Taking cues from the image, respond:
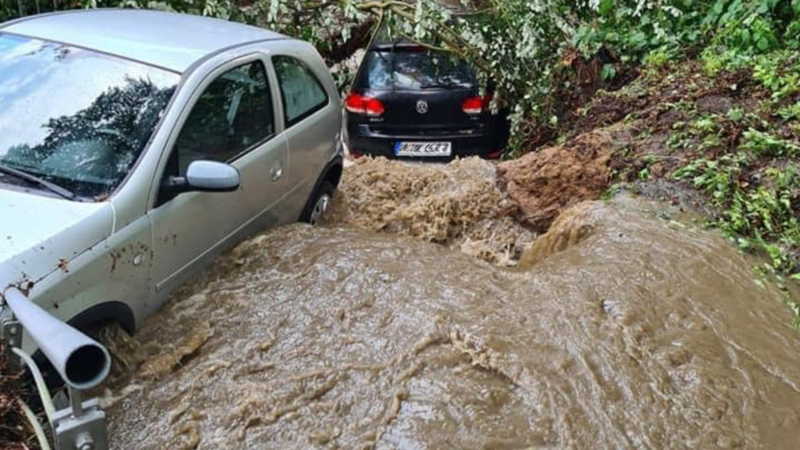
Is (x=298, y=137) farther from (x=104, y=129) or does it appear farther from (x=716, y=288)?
(x=716, y=288)

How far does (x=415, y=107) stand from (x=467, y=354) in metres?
4.55

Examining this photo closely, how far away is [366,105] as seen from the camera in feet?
24.4

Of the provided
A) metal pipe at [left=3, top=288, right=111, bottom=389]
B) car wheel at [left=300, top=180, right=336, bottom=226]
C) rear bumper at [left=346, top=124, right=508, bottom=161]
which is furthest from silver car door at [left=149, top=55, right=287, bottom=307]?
rear bumper at [left=346, top=124, right=508, bottom=161]

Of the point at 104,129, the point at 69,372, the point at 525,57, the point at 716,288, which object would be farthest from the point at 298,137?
the point at 525,57

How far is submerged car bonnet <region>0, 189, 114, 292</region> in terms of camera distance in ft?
8.61

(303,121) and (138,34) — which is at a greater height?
(138,34)

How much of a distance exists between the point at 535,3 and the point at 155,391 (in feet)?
19.4

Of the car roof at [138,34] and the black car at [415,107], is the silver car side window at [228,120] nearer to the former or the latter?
the car roof at [138,34]

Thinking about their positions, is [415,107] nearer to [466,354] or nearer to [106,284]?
[466,354]

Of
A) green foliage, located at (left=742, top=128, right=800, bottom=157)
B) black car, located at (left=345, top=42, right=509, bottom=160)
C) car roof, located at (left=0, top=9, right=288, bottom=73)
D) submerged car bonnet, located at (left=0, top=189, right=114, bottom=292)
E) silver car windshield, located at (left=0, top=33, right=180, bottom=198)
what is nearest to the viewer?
submerged car bonnet, located at (left=0, top=189, right=114, bottom=292)

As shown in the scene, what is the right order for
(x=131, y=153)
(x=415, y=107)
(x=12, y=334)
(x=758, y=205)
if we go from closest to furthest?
1. (x=12, y=334)
2. (x=131, y=153)
3. (x=758, y=205)
4. (x=415, y=107)

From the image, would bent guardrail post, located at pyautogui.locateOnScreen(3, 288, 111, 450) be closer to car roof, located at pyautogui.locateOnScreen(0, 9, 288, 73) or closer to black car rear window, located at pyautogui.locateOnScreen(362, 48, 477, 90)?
car roof, located at pyautogui.locateOnScreen(0, 9, 288, 73)

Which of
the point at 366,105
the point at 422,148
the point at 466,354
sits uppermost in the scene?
the point at 466,354

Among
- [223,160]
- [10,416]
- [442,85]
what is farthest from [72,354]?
[442,85]
